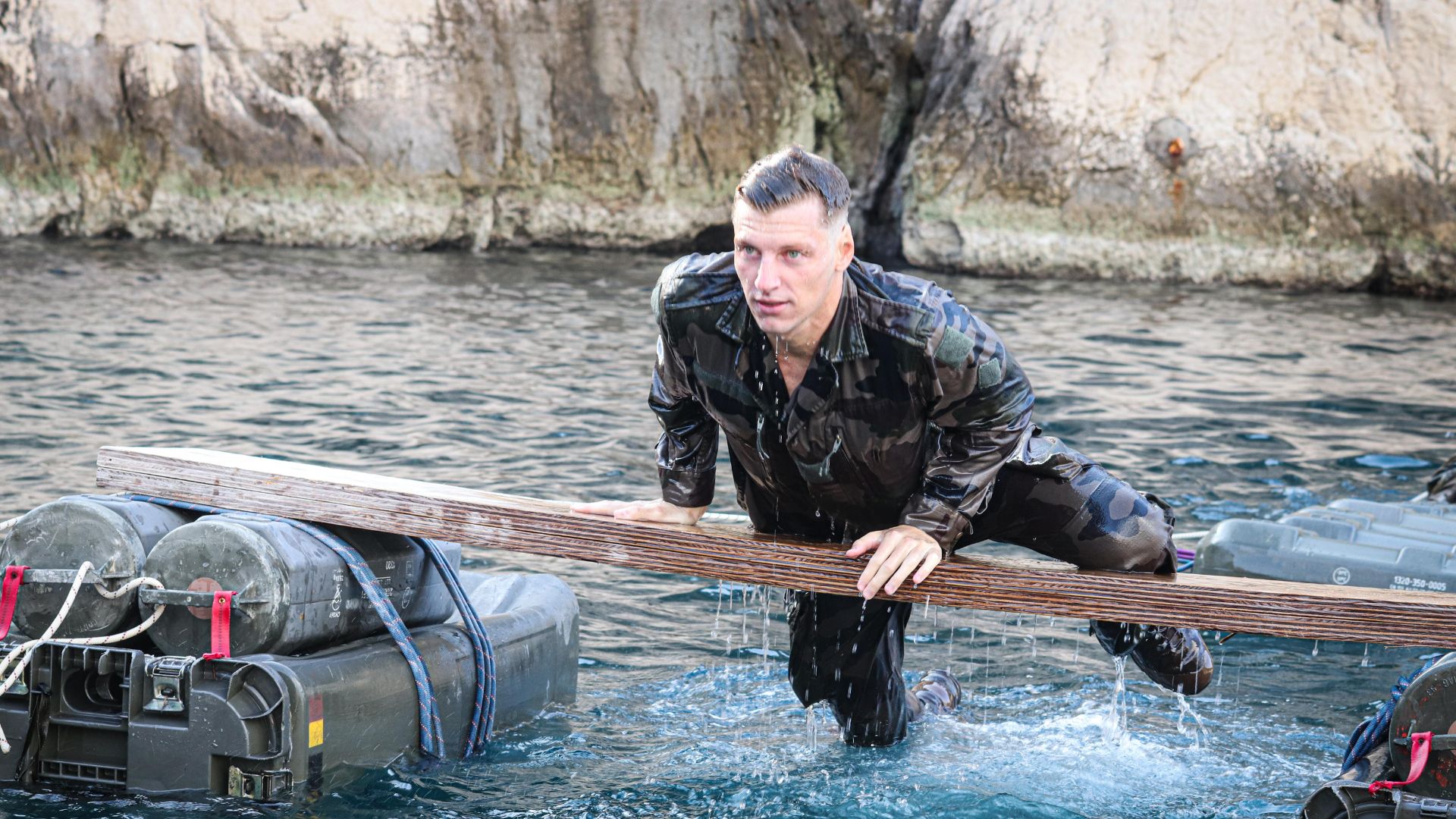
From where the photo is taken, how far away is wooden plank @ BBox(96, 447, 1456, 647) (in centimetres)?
358

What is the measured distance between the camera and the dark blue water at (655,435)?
4.39 m

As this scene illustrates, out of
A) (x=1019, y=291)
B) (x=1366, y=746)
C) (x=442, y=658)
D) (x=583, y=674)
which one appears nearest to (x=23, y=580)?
(x=442, y=658)

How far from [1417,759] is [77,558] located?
3.25 metres

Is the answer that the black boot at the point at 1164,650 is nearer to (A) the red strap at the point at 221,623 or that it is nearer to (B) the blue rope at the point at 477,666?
(B) the blue rope at the point at 477,666

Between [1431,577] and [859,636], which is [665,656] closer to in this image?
[859,636]

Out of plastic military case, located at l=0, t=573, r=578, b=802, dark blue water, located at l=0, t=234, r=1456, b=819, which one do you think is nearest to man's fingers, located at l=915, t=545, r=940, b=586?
dark blue water, located at l=0, t=234, r=1456, b=819

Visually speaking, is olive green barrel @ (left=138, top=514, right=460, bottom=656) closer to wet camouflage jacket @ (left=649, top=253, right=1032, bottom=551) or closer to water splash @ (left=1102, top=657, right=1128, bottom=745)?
wet camouflage jacket @ (left=649, top=253, right=1032, bottom=551)

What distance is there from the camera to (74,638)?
3793 mm

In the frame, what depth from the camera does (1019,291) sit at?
701 inches

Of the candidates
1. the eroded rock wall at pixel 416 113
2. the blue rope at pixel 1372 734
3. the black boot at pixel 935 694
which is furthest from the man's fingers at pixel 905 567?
Answer: the eroded rock wall at pixel 416 113

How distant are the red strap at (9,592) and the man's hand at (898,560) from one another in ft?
7.13

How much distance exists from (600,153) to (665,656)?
53.7 feet

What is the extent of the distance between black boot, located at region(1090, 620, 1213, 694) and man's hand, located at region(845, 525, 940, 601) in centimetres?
80

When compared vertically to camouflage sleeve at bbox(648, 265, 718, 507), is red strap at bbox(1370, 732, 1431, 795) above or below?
below
